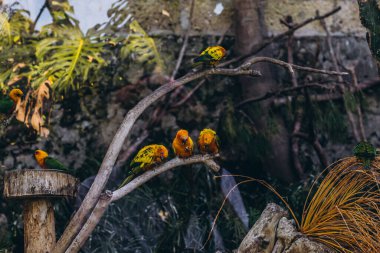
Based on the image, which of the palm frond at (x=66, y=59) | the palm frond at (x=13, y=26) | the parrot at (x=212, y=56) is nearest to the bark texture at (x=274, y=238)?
the parrot at (x=212, y=56)

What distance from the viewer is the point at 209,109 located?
252 inches

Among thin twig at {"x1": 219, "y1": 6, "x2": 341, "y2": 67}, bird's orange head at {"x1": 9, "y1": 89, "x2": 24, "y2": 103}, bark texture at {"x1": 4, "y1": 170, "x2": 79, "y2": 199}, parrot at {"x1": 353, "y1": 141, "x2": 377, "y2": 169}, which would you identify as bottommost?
parrot at {"x1": 353, "y1": 141, "x2": 377, "y2": 169}

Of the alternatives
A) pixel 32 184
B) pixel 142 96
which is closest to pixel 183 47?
pixel 142 96

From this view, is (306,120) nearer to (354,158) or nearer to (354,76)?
(354,76)

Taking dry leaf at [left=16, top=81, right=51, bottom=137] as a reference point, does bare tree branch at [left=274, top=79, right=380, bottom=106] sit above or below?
below

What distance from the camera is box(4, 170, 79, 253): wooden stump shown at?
167 inches

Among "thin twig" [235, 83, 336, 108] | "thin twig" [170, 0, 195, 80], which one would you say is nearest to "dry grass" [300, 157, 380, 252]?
"thin twig" [235, 83, 336, 108]

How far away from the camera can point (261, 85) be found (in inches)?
244

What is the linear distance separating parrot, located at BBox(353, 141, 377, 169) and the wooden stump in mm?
2070

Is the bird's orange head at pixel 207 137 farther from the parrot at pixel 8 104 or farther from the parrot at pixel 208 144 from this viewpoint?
the parrot at pixel 8 104

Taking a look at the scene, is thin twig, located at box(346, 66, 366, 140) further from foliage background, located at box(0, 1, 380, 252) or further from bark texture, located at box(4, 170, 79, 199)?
bark texture, located at box(4, 170, 79, 199)

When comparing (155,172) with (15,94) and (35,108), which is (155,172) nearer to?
(15,94)

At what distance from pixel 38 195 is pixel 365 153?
7.58ft

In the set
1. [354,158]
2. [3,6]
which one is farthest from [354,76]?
[3,6]
